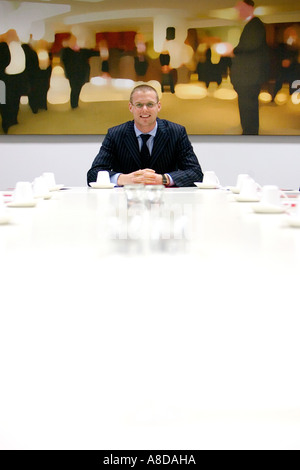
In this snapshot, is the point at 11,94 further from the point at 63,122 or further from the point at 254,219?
the point at 254,219

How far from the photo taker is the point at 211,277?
0.76 meters

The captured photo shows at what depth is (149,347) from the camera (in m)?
0.50

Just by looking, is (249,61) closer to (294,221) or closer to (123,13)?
(123,13)

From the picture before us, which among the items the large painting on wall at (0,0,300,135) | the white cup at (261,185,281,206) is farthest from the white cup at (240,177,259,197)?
the large painting on wall at (0,0,300,135)

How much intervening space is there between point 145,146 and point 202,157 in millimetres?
1100

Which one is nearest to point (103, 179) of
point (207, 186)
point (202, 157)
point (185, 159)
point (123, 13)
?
point (207, 186)

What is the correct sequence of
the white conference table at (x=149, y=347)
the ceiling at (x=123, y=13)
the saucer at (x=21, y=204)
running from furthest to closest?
the ceiling at (x=123, y=13) < the saucer at (x=21, y=204) < the white conference table at (x=149, y=347)

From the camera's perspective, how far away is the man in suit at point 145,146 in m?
3.30

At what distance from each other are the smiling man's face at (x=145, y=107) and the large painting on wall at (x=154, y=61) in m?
0.93

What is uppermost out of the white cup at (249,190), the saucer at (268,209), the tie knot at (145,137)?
the tie knot at (145,137)

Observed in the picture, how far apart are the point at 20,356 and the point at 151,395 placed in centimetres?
14

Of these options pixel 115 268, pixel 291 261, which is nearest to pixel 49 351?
pixel 115 268

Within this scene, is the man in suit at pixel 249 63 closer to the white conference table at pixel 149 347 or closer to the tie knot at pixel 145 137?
the tie knot at pixel 145 137

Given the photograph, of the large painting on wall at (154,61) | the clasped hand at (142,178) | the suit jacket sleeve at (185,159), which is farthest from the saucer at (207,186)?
the large painting on wall at (154,61)
